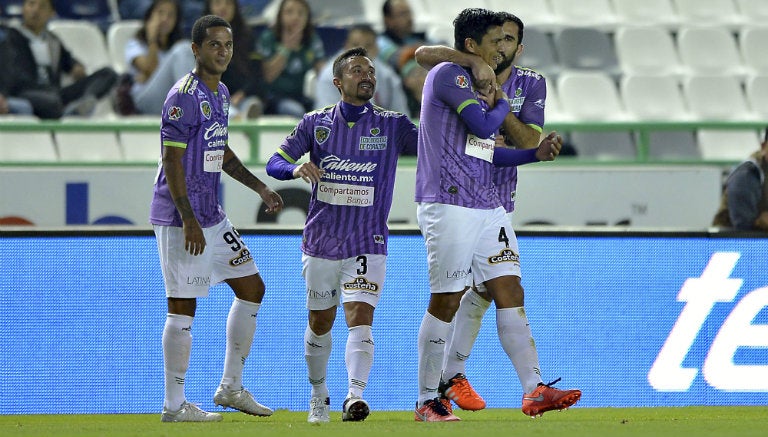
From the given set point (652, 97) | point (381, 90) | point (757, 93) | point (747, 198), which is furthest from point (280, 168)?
point (757, 93)

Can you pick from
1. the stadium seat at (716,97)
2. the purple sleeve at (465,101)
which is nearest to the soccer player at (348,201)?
the purple sleeve at (465,101)

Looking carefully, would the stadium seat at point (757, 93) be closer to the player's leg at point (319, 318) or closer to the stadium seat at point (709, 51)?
the stadium seat at point (709, 51)

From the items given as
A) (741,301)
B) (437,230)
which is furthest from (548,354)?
(437,230)

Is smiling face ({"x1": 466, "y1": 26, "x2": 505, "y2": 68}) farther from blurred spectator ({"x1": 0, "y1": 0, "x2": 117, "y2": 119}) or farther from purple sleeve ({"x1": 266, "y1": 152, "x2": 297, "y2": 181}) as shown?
blurred spectator ({"x1": 0, "y1": 0, "x2": 117, "y2": 119})

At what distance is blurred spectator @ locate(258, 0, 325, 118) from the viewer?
1088 cm

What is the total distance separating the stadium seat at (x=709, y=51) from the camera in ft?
44.8

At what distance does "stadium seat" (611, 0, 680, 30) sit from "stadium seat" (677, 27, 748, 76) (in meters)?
0.41

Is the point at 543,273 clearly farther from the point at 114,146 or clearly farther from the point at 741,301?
the point at 114,146

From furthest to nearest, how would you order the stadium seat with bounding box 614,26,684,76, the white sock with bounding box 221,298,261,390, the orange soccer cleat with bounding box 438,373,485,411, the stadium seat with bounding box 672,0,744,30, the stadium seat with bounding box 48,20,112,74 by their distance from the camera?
the stadium seat with bounding box 672,0,744,30 < the stadium seat with bounding box 614,26,684,76 < the stadium seat with bounding box 48,20,112,74 < the white sock with bounding box 221,298,261,390 < the orange soccer cleat with bounding box 438,373,485,411

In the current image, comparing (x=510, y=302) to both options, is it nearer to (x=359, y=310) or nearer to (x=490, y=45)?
(x=359, y=310)

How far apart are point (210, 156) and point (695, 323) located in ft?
10.3

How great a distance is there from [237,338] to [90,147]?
3975 mm

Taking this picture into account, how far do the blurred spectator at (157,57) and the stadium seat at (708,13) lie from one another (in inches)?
243

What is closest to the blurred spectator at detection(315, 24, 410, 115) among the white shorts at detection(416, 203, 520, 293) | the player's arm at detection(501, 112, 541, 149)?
the player's arm at detection(501, 112, 541, 149)
